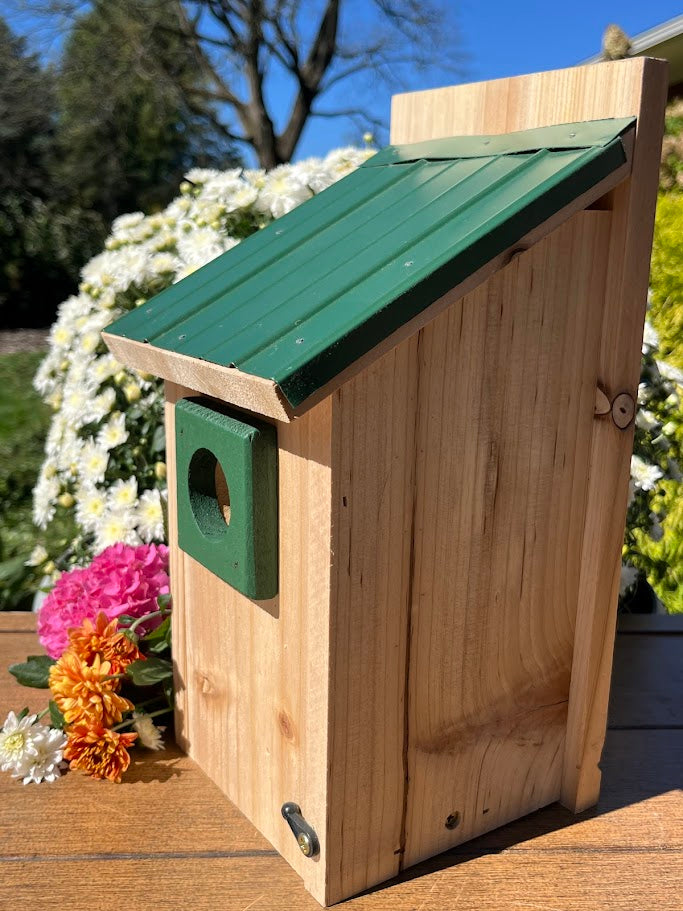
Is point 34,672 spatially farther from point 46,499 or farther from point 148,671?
point 46,499

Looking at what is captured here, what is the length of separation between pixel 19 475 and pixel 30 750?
13.9ft

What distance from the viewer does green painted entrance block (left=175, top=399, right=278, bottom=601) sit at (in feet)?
3.98

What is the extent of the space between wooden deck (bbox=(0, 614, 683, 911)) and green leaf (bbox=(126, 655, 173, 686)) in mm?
129

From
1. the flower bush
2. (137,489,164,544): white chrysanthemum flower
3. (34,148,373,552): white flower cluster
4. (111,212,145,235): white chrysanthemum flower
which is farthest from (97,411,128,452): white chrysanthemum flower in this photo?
(111,212,145,235): white chrysanthemum flower

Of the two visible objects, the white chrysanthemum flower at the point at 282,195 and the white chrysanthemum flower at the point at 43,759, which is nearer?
the white chrysanthemum flower at the point at 43,759

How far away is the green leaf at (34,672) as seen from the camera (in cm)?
178

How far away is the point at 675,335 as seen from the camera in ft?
12.5

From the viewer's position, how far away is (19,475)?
5484mm

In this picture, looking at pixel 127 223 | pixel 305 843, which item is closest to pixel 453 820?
pixel 305 843

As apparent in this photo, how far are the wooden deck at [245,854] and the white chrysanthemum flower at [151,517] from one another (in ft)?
2.28

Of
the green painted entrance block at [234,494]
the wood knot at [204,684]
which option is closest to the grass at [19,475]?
the wood knot at [204,684]

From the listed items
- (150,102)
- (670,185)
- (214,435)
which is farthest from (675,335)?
(150,102)

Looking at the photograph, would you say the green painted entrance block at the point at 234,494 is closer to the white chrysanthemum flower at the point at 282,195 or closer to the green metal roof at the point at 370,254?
the green metal roof at the point at 370,254

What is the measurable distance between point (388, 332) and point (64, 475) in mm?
1915
